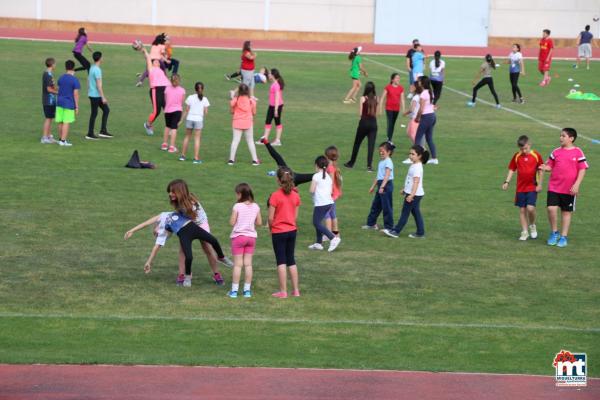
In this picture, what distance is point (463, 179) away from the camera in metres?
23.7

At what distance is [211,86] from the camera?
38656mm

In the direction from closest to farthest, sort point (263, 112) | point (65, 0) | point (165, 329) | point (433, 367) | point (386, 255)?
point (433, 367), point (165, 329), point (386, 255), point (263, 112), point (65, 0)

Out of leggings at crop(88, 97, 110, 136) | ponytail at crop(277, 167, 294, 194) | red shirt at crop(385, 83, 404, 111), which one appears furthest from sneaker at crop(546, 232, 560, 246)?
leggings at crop(88, 97, 110, 136)

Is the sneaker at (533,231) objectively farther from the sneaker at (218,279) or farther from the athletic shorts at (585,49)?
the athletic shorts at (585,49)

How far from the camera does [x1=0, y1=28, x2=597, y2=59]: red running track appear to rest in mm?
55625

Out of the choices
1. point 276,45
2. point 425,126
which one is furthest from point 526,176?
point 276,45

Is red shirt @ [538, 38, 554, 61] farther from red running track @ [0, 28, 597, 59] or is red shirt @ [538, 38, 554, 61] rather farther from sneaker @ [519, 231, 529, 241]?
sneaker @ [519, 231, 529, 241]

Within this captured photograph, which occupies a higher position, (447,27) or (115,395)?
(447,27)

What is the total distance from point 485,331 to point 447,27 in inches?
2088

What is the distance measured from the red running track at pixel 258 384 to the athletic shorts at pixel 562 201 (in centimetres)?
673

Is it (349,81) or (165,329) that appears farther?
(349,81)

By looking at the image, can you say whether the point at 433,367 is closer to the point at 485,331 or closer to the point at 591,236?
the point at 485,331

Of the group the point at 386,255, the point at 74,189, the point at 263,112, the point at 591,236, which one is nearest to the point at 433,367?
the point at 386,255

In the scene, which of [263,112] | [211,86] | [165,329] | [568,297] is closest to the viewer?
[165,329]
